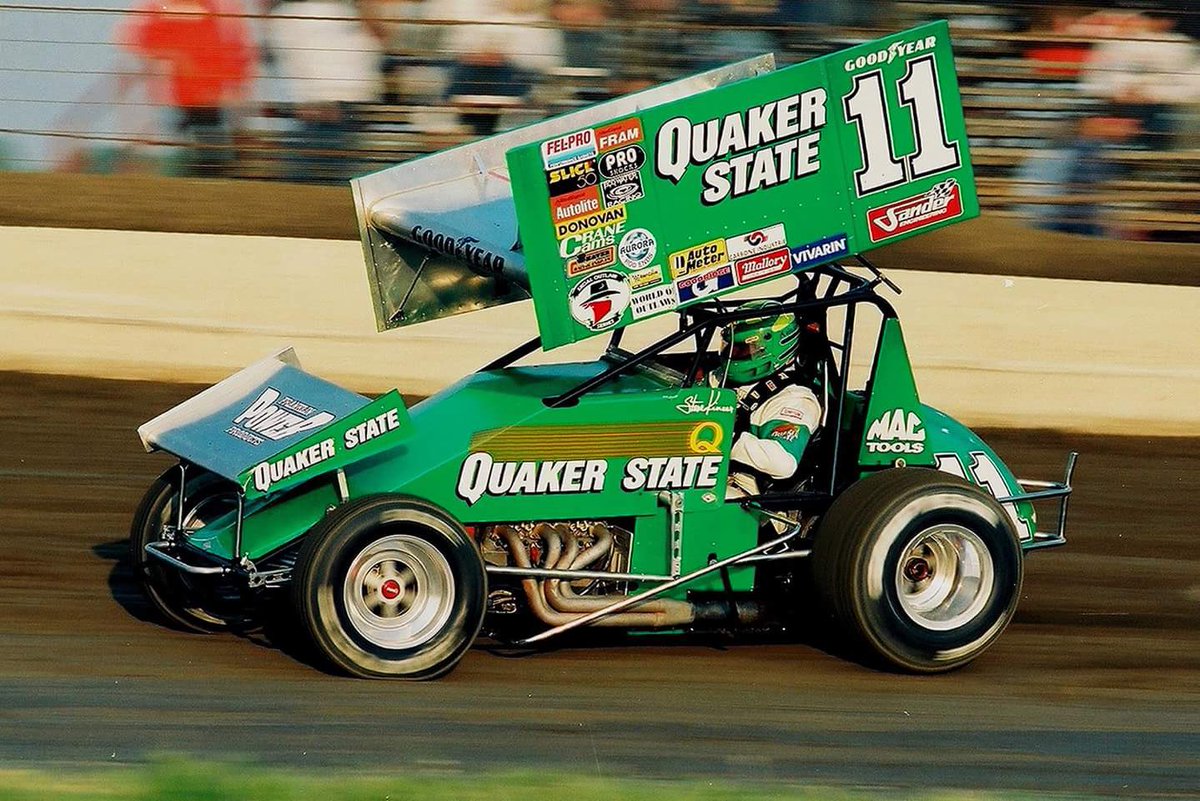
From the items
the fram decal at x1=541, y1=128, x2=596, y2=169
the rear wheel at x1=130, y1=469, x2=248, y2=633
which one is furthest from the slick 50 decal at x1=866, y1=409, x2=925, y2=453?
the rear wheel at x1=130, y1=469, x2=248, y2=633

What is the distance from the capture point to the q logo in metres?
6.39

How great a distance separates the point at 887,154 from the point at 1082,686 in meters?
2.08

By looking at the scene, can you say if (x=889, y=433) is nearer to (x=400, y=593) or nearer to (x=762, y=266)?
(x=762, y=266)

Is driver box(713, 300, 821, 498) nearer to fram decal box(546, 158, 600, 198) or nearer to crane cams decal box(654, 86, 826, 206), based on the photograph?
crane cams decal box(654, 86, 826, 206)

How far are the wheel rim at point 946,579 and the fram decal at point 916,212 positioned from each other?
1094mm

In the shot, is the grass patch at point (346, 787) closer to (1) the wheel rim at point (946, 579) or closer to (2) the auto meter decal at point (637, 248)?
(1) the wheel rim at point (946, 579)

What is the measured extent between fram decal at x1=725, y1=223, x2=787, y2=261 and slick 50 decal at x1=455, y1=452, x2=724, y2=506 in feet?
2.51

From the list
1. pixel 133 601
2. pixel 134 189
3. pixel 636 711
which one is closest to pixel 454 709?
pixel 636 711

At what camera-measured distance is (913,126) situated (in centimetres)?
621

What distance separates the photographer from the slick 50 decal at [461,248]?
667 cm

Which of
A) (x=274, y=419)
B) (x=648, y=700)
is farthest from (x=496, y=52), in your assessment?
(x=648, y=700)

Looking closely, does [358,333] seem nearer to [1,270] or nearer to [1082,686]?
[1,270]

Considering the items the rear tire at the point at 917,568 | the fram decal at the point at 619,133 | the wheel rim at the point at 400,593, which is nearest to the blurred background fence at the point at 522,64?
the fram decal at the point at 619,133

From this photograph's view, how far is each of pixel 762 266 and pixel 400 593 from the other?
67.6 inches
